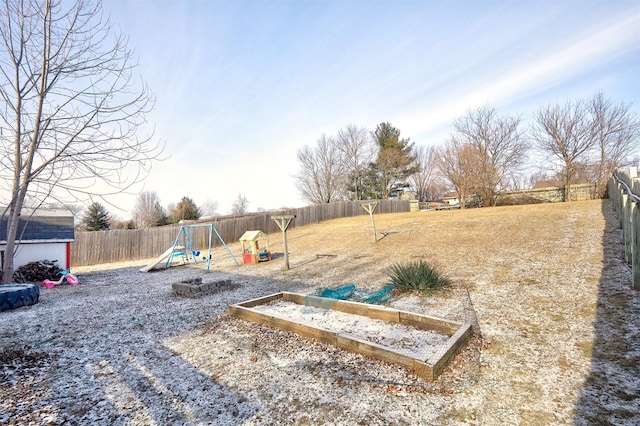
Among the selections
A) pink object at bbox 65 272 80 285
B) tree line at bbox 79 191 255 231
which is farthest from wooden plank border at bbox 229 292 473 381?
tree line at bbox 79 191 255 231

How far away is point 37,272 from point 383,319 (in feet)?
39.7

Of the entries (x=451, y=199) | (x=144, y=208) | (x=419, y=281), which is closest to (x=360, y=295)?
(x=419, y=281)

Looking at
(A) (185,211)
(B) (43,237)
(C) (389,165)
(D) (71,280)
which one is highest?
(C) (389,165)

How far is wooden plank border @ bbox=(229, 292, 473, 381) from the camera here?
3061 mm

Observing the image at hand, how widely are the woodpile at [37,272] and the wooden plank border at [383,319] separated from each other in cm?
920

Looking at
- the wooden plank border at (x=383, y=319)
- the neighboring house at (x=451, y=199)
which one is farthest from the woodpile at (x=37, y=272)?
the neighboring house at (x=451, y=199)

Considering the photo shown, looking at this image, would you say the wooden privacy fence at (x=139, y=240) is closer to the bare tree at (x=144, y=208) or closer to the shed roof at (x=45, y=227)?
the shed roof at (x=45, y=227)

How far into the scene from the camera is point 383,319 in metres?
4.54

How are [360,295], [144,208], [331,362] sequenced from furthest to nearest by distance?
[144,208] → [360,295] → [331,362]

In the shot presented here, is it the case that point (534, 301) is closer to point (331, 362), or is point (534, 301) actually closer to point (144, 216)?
point (331, 362)

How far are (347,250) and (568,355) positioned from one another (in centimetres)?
892

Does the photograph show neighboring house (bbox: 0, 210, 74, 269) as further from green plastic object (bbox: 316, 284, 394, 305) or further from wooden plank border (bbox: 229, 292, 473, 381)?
green plastic object (bbox: 316, 284, 394, 305)

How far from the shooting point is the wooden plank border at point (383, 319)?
3.06 metres

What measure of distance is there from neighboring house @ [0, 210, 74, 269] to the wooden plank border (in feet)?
33.6
